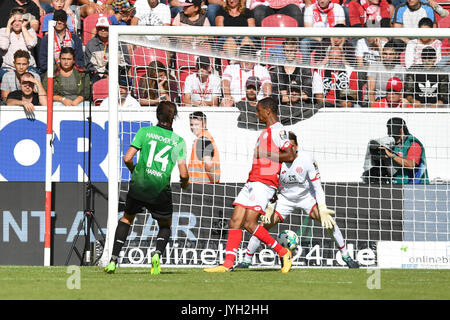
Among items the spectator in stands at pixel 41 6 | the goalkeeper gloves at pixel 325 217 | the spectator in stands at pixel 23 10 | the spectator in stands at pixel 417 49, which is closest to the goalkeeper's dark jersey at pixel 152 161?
the goalkeeper gloves at pixel 325 217

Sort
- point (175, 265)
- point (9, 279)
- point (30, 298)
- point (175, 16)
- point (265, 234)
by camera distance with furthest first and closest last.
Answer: point (175, 16) < point (175, 265) < point (265, 234) < point (9, 279) < point (30, 298)

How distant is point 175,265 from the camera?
13891 mm

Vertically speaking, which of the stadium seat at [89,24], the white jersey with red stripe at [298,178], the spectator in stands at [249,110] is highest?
the stadium seat at [89,24]

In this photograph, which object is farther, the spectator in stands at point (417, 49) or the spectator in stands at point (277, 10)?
the spectator in stands at point (277, 10)

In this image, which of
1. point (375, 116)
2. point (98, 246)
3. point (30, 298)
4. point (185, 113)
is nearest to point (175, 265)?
point (98, 246)

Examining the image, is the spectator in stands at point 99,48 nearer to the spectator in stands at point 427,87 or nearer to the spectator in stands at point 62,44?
the spectator in stands at point 62,44

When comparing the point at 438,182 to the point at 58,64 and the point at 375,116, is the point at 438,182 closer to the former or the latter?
the point at 375,116

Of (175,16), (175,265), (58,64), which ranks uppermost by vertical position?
(175,16)

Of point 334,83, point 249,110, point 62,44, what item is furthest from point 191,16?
point 334,83

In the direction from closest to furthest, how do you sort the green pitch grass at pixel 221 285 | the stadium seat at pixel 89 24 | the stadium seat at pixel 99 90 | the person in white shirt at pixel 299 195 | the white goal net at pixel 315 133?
the green pitch grass at pixel 221 285 < the person in white shirt at pixel 299 195 < the white goal net at pixel 315 133 < the stadium seat at pixel 99 90 < the stadium seat at pixel 89 24

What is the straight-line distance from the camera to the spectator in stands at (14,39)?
16.3m

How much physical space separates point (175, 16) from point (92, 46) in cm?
200

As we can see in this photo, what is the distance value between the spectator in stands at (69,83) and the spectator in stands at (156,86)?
3.11 ft

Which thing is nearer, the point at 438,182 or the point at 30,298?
the point at 30,298
